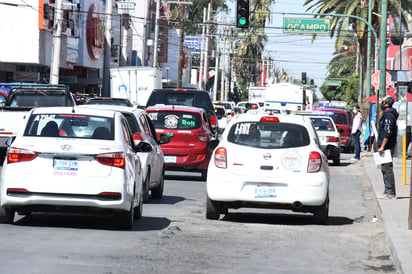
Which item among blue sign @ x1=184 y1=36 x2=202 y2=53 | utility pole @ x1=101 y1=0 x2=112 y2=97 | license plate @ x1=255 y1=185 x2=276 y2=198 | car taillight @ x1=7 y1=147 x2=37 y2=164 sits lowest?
license plate @ x1=255 y1=185 x2=276 y2=198

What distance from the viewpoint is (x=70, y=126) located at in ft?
39.8

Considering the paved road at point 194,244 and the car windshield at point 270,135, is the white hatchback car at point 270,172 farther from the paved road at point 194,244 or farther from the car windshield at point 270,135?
the paved road at point 194,244

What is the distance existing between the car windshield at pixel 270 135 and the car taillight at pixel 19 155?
3312 millimetres

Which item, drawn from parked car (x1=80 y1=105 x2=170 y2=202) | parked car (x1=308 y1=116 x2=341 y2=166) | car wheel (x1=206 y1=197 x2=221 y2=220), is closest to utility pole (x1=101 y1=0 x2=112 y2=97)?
parked car (x1=308 y1=116 x2=341 y2=166)

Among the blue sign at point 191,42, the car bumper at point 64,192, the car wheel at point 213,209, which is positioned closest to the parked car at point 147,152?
the car wheel at point 213,209

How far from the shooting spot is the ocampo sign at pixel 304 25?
47.1 metres

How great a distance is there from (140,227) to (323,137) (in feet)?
63.6

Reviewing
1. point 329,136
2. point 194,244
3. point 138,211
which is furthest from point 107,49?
point 194,244

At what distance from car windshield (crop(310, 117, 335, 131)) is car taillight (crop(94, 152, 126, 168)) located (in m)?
20.9

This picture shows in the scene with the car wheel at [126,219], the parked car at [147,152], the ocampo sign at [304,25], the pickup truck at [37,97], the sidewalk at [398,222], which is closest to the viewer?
the sidewalk at [398,222]

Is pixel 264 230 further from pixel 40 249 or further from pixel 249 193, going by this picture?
pixel 40 249

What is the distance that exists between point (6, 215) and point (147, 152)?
12.3 feet

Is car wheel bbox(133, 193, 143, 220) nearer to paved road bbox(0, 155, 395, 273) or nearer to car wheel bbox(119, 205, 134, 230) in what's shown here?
paved road bbox(0, 155, 395, 273)

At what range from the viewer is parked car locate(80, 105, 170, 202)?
15.3 meters
